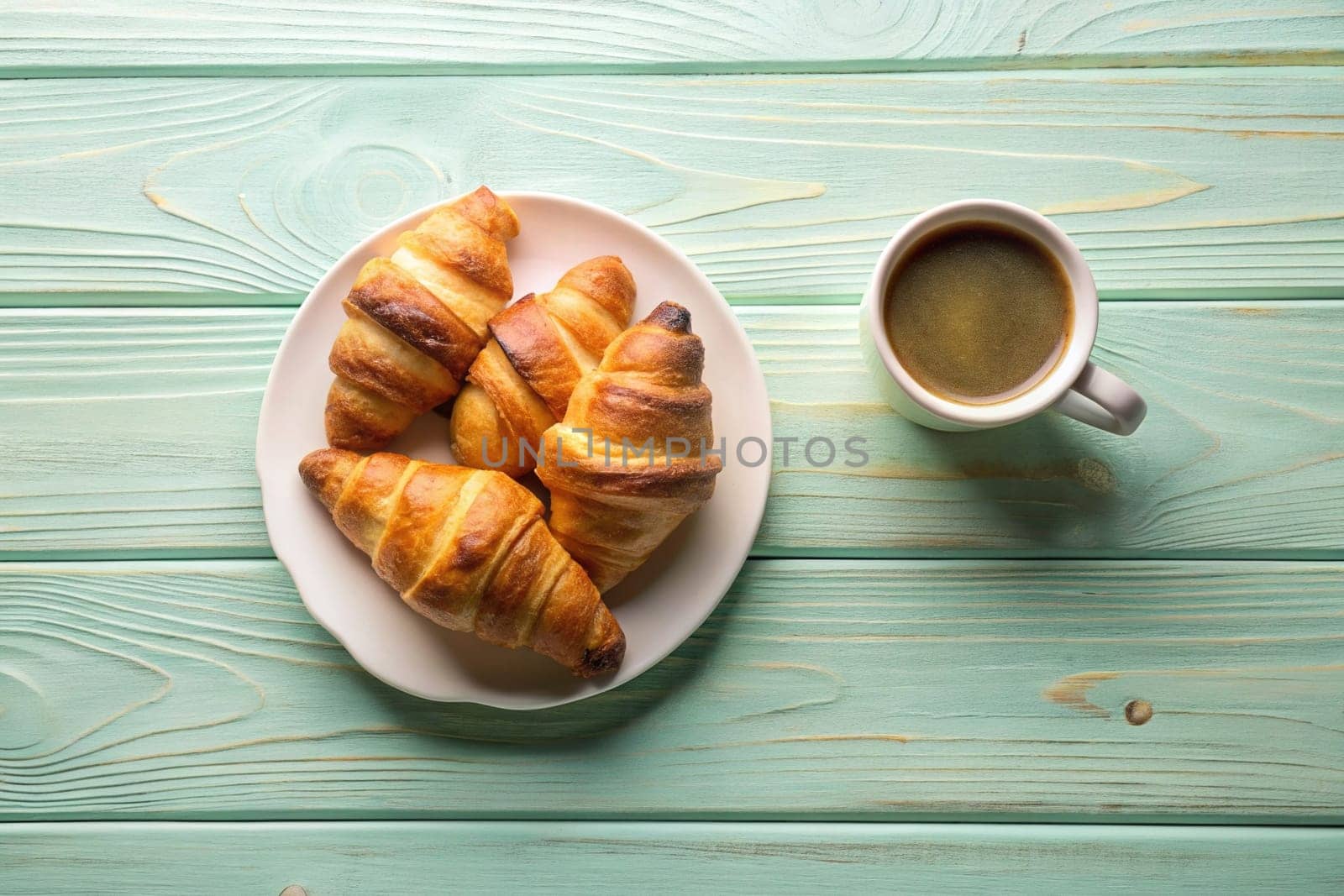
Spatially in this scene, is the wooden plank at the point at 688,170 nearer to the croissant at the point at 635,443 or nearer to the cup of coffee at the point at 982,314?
the cup of coffee at the point at 982,314

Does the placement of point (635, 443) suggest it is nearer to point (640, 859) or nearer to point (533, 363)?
point (533, 363)

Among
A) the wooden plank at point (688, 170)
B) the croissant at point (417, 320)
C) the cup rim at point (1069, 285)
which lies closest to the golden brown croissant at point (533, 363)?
the croissant at point (417, 320)

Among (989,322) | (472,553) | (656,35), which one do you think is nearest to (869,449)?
(989,322)

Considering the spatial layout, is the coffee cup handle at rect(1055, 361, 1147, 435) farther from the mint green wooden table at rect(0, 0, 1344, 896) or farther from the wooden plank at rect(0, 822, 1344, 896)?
the wooden plank at rect(0, 822, 1344, 896)

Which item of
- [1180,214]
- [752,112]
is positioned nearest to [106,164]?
[752,112]

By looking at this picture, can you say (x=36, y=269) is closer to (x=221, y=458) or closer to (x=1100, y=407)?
(x=221, y=458)

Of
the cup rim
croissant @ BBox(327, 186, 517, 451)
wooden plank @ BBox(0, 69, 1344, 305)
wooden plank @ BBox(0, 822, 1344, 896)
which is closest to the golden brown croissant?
croissant @ BBox(327, 186, 517, 451)
